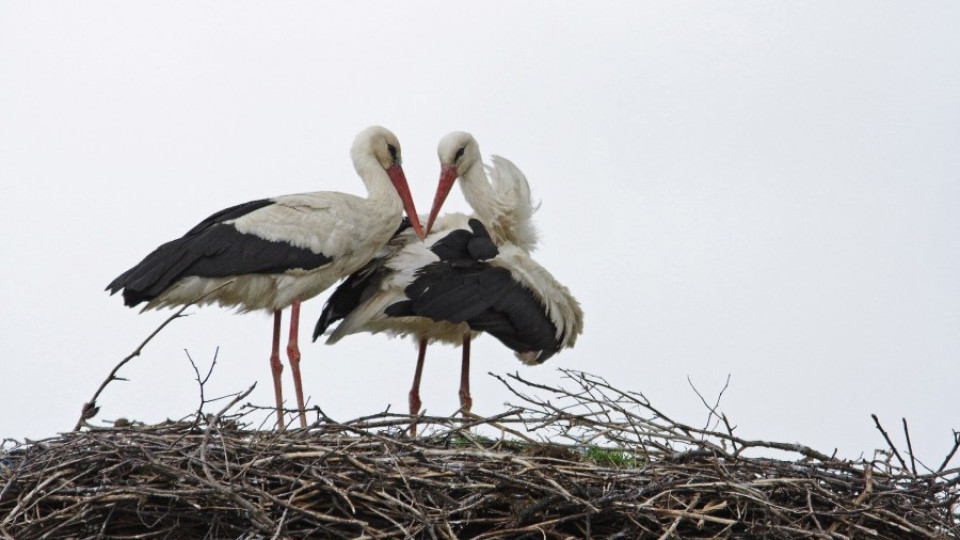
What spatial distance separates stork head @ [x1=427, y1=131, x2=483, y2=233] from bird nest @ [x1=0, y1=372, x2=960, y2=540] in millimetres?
2659

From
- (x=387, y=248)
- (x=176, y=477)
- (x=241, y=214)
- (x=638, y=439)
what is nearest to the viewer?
(x=176, y=477)

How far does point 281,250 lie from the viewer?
7.02 meters

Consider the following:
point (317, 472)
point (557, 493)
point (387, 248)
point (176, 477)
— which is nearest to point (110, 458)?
point (176, 477)

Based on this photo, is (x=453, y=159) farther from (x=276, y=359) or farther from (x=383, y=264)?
(x=276, y=359)

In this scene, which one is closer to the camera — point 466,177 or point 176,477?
point 176,477

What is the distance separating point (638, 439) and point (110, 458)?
1.78 m

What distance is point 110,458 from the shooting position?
5.18 m

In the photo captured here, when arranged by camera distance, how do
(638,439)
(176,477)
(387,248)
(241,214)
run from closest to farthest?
(176,477) < (638,439) < (241,214) < (387,248)

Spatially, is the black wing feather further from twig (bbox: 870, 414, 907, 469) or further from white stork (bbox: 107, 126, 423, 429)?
twig (bbox: 870, 414, 907, 469)

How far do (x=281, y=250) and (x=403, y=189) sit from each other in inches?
35.2

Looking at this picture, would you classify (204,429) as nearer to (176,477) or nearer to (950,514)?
(176,477)

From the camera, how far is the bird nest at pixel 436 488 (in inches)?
197

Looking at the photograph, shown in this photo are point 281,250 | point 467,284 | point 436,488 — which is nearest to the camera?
point 436,488

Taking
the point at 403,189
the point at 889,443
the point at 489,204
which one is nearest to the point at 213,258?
the point at 403,189
